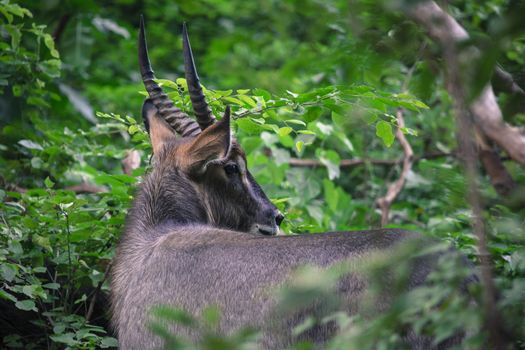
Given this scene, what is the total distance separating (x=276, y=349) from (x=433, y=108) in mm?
6091

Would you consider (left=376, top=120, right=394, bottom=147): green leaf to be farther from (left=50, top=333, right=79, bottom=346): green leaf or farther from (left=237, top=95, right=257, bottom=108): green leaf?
(left=50, top=333, right=79, bottom=346): green leaf

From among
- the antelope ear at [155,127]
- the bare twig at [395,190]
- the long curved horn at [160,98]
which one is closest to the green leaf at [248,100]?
the long curved horn at [160,98]

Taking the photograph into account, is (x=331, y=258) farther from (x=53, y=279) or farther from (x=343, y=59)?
(x=53, y=279)

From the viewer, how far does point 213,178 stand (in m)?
5.56

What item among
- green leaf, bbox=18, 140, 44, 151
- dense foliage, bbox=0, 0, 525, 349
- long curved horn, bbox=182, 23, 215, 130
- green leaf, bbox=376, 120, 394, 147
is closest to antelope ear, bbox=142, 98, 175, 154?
dense foliage, bbox=0, 0, 525, 349

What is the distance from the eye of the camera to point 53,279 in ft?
17.4

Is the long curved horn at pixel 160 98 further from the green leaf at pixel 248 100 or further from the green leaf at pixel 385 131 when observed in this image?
the green leaf at pixel 385 131

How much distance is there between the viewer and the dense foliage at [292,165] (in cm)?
236

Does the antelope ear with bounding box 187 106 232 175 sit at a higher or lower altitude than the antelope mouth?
higher

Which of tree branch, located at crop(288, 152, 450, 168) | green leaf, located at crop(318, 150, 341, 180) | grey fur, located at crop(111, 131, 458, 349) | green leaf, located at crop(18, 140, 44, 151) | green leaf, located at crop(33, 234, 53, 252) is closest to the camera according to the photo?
grey fur, located at crop(111, 131, 458, 349)

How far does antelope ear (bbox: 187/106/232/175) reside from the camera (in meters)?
5.17

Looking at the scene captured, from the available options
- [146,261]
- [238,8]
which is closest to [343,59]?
[146,261]

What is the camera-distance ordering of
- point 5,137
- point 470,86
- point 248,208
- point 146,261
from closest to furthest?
point 470,86 → point 146,261 → point 248,208 → point 5,137

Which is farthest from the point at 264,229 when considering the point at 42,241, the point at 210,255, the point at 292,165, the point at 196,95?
the point at 292,165
